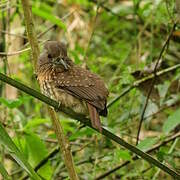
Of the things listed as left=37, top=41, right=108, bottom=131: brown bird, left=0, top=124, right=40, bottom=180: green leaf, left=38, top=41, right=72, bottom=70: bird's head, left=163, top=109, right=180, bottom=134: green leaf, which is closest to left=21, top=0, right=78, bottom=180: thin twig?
left=37, top=41, right=108, bottom=131: brown bird

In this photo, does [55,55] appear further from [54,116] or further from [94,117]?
[94,117]

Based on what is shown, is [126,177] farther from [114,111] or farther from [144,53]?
[144,53]

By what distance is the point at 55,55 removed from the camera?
269 cm

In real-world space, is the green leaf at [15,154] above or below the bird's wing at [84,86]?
below

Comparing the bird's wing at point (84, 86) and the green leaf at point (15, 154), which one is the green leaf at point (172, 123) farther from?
the green leaf at point (15, 154)

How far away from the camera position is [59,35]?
5.02 meters

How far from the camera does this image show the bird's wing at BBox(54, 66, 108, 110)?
2334mm

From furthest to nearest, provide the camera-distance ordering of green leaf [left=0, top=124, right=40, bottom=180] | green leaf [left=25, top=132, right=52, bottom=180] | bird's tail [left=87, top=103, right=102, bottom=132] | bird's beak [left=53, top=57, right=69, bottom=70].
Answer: green leaf [left=25, top=132, right=52, bottom=180]
bird's beak [left=53, top=57, right=69, bottom=70]
bird's tail [left=87, top=103, right=102, bottom=132]
green leaf [left=0, top=124, right=40, bottom=180]

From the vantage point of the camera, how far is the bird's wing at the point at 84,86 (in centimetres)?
233

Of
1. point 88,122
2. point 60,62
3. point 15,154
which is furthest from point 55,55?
point 15,154

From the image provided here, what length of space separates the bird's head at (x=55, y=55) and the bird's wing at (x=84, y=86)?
9 centimetres

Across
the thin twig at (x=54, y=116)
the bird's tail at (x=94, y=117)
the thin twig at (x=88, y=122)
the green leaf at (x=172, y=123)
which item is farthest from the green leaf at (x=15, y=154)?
the green leaf at (x=172, y=123)

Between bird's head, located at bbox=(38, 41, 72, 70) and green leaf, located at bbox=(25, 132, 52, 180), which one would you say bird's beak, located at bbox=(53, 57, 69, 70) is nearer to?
bird's head, located at bbox=(38, 41, 72, 70)

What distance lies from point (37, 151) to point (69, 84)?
2.44ft
